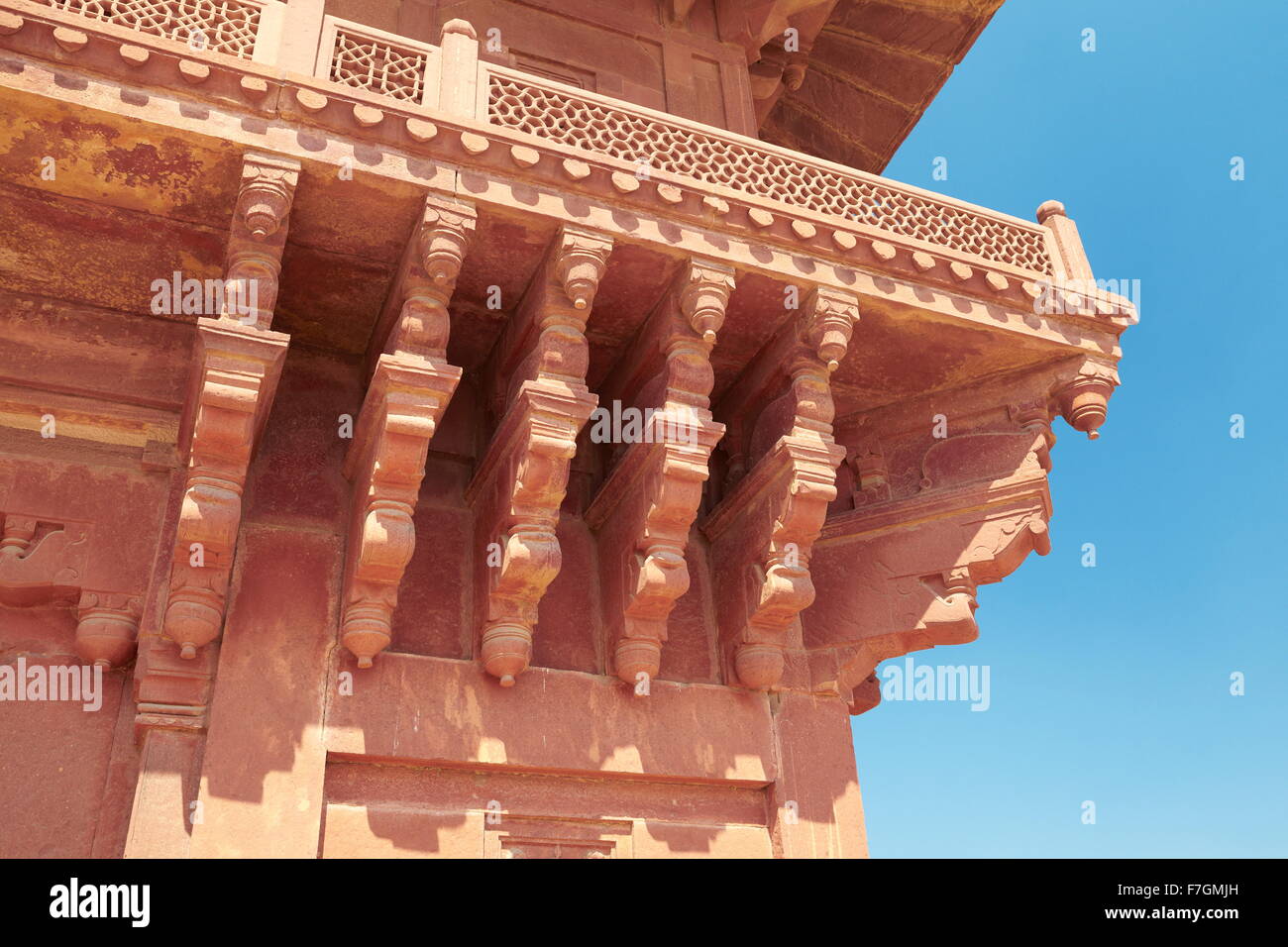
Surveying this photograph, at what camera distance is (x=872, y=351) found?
6316 mm

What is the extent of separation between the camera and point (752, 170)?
614 centimetres

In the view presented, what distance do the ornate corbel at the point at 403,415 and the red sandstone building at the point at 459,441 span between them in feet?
0.06

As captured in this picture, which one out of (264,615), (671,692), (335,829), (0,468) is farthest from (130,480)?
(671,692)

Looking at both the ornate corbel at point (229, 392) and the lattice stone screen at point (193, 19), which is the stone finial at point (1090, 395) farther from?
the lattice stone screen at point (193, 19)

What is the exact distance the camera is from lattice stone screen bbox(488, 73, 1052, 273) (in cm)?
578

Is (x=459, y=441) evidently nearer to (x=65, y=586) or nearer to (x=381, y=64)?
(x=381, y=64)

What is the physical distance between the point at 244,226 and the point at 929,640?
389 cm

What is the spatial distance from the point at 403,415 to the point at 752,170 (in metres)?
2.32

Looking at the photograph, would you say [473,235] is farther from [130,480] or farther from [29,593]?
[29,593]

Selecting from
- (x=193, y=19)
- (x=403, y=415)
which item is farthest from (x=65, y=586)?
(x=193, y=19)

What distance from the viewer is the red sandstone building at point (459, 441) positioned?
4.95 metres

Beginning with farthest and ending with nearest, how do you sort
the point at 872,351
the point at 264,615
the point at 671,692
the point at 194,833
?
the point at 872,351, the point at 671,692, the point at 264,615, the point at 194,833

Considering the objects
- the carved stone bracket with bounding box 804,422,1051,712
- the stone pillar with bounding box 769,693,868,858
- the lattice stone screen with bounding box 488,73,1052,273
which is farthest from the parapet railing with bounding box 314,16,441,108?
the stone pillar with bounding box 769,693,868,858

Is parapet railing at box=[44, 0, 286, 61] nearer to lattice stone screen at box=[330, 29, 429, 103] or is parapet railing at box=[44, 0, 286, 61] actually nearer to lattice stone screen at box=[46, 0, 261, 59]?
lattice stone screen at box=[46, 0, 261, 59]
